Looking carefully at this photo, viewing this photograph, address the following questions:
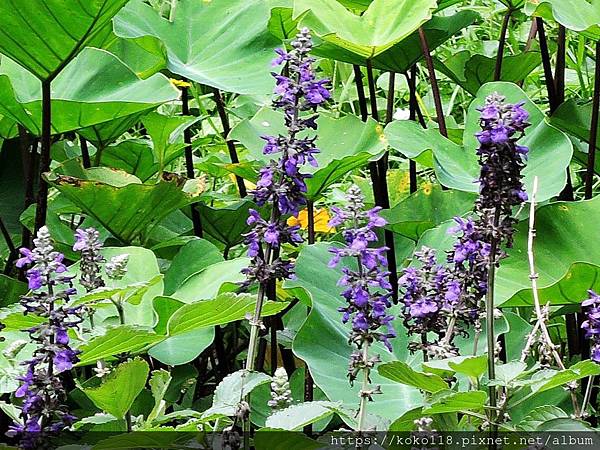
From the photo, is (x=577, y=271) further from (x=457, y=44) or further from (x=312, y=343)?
(x=457, y=44)

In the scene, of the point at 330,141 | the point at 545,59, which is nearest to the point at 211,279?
the point at 330,141

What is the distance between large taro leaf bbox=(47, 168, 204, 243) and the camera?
54.8 inches

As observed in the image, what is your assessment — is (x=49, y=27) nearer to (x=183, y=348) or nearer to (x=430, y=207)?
(x=183, y=348)

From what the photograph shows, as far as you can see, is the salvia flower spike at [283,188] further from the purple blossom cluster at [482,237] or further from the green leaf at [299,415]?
the purple blossom cluster at [482,237]

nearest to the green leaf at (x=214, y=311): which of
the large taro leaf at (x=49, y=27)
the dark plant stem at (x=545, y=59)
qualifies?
the large taro leaf at (x=49, y=27)

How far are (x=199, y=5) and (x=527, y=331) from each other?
3.41 ft

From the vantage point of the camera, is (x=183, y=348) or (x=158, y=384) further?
(x=183, y=348)

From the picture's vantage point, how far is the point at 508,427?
84 cm

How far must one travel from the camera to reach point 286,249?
6.06 feet

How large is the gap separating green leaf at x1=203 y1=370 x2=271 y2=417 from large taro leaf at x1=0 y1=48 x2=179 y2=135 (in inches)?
26.2

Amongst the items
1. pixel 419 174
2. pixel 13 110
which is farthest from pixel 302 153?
pixel 419 174

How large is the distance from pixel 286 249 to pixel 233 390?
97cm

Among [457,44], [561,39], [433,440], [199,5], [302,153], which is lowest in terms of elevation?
[433,440]

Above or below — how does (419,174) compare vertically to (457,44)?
below
